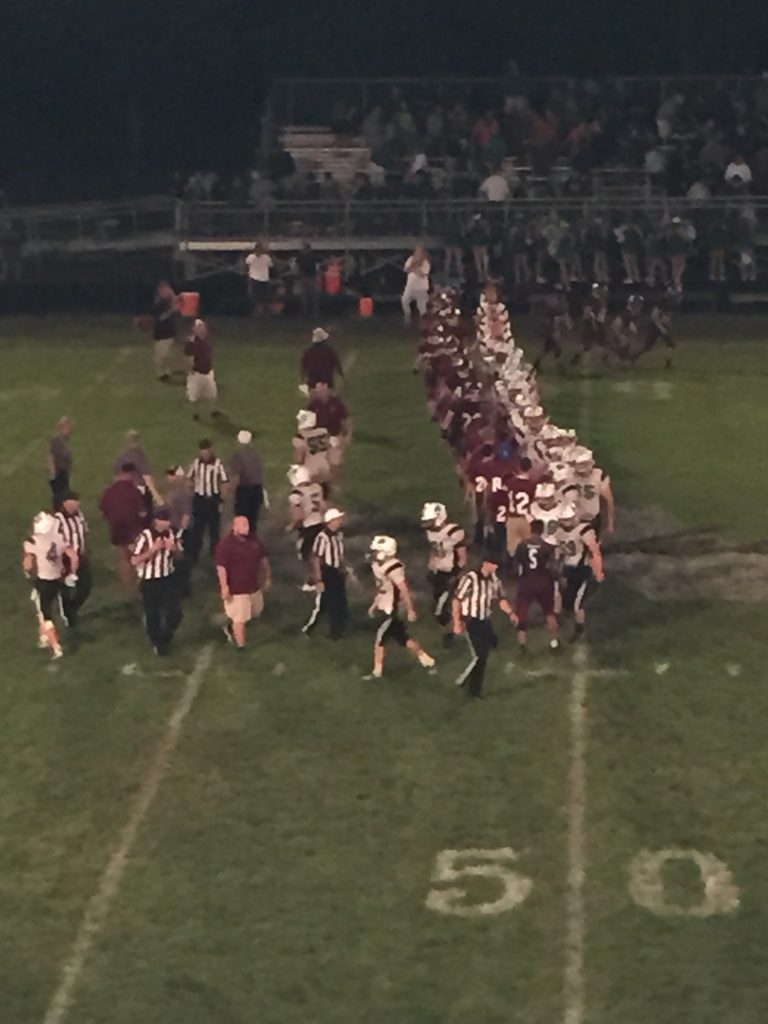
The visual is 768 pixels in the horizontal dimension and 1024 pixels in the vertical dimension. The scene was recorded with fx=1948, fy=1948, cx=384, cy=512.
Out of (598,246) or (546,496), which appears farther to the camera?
(598,246)

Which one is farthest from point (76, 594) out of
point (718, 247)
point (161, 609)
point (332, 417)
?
point (718, 247)

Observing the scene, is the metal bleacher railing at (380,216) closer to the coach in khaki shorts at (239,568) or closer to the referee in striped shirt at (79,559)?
the referee in striped shirt at (79,559)

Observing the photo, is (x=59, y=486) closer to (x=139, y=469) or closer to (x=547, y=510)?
(x=139, y=469)

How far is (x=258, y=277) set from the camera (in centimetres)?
2805

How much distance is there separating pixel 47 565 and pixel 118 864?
346 centimetres

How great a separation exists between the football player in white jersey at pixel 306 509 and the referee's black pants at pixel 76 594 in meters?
1.67

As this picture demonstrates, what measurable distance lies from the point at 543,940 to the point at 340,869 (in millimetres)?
1333

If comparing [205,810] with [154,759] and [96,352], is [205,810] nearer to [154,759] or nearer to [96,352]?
[154,759]

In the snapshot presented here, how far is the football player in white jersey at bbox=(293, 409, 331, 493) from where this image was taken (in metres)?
17.1

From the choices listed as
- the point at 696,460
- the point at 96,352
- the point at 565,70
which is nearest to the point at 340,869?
the point at 696,460

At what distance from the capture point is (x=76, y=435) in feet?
70.1

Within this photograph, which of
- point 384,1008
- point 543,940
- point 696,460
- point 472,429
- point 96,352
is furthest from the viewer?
point 96,352

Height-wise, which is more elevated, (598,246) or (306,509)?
(598,246)

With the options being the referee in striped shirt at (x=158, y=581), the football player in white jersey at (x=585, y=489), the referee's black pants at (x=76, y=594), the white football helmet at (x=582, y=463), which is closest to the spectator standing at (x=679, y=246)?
the football player in white jersey at (x=585, y=489)
